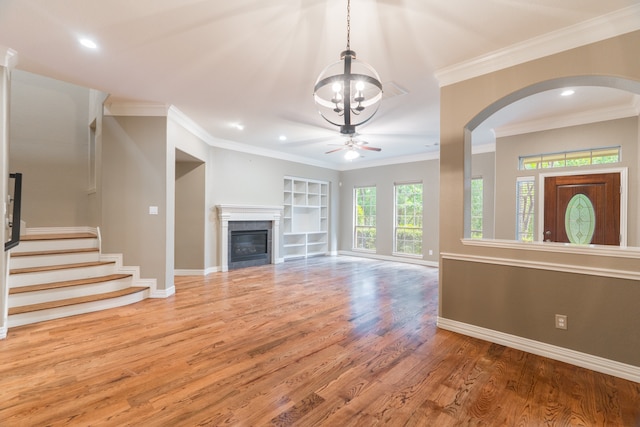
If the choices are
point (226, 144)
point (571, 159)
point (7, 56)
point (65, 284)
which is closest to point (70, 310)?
point (65, 284)

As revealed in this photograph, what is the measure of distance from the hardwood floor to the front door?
293 cm

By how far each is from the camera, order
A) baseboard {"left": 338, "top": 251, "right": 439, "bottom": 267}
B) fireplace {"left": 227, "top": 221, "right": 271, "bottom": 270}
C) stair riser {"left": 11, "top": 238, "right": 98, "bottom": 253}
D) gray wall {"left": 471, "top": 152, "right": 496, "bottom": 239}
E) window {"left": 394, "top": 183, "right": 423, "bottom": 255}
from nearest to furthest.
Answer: stair riser {"left": 11, "top": 238, "right": 98, "bottom": 253} < gray wall {"left": 471, "top": 152, "right": 496, "bottom": 239} < fireplace {"left": 227, "top": 221, "right": 271, "bottom": 270} < baseboard {"left": 338, "top": 251, "right": 439, "bottom": 267} < window {"left": 394, "top": 183, "right": 423, "bottom": 255}

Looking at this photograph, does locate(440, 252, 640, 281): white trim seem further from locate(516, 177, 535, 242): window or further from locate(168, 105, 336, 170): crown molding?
locate(168, 105, 336, 170): crown molding

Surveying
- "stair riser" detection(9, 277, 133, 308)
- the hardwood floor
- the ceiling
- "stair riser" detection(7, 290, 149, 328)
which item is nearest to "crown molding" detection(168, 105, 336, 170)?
the ceiling

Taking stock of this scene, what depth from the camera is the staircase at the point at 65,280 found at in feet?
11.1

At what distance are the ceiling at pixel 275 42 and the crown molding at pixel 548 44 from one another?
0.04 feet

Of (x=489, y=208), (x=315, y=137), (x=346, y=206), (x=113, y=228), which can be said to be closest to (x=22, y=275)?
(x=113, y=228)

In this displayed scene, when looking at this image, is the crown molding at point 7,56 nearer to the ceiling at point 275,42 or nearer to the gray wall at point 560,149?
the ceiling at point 275,42

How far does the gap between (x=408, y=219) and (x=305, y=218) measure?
3019 millimetres

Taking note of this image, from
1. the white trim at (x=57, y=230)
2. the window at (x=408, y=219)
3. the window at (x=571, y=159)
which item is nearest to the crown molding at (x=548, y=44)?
the window at (x=571, y=159)

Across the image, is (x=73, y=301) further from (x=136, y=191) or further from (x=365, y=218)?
(x=365, y=218)

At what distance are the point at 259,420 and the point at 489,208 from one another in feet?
20.7

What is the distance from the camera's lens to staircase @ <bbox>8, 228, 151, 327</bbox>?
338cm

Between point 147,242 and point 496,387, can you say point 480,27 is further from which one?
point 147,242
